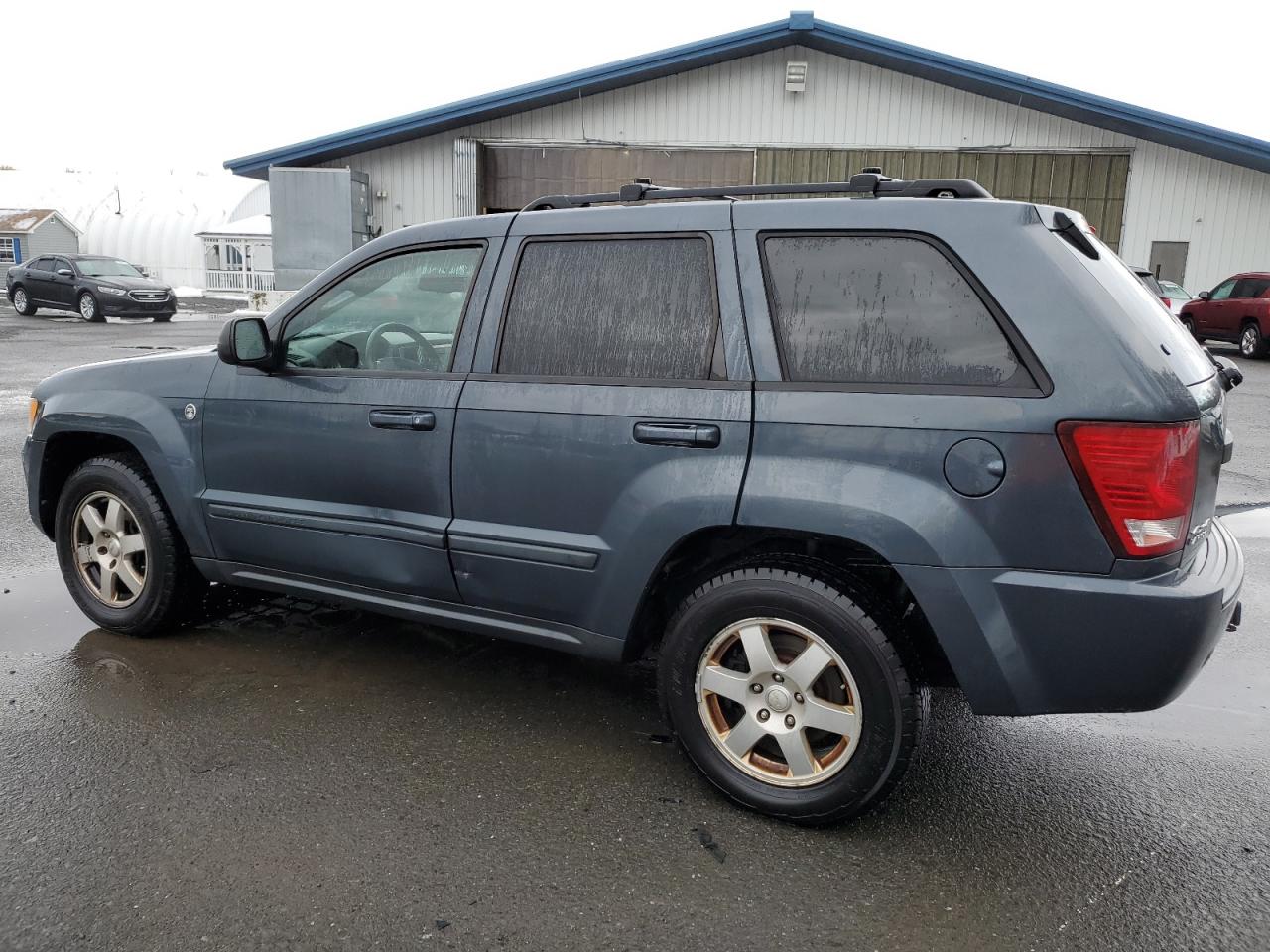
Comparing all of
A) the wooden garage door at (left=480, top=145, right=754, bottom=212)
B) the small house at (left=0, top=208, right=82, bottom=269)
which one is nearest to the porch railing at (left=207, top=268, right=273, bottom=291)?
the small house at (left=0, top=208, right=82, bottom=269)

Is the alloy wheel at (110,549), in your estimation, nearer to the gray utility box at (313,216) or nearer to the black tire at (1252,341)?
the gray utility box at (313,216)

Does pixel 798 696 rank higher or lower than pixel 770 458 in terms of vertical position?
lower

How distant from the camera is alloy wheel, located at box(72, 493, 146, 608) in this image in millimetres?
4410

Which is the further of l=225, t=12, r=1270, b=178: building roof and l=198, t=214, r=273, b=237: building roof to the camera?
l=198, t=214, r=273, b=237: building roof

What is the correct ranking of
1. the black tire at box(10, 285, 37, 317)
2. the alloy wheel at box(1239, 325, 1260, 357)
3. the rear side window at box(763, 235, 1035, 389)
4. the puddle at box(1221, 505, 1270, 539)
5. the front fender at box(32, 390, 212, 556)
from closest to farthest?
the rear side window at box(763, 235, 1035, 389) → the front fender at box(32, 390, 212, 556) → the puddle at box(1221, 505, 1270, 539) → the alloy wheel at box(1239, 325, 1260, 357) → the black tire at box(10, 285, 37, 317)

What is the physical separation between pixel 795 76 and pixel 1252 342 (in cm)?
1081

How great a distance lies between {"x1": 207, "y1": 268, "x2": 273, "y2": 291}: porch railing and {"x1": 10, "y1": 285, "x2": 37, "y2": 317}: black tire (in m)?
17.7

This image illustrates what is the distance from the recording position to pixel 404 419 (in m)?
3.57

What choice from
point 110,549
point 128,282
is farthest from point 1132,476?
point 128,282

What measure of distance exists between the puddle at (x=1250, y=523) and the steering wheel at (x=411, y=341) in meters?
5.05

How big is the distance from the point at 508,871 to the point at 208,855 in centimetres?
84

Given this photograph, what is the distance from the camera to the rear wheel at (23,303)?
2714 cm

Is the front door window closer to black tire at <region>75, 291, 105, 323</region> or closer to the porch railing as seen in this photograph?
black tire at <region>75, 291, 105, 323</region>

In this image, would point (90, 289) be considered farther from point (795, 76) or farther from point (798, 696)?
point (798, 696)
